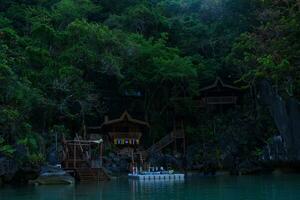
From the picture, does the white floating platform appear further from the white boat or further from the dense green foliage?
the dense green foliage

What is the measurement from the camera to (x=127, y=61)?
36281mm

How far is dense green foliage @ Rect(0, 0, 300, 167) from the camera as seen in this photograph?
31.0 meters

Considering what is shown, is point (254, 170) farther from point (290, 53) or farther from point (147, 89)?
point (290, 53)

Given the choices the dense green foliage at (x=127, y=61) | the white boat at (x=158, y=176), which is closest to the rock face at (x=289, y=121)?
the dense green foliage at (x=127, y=61)

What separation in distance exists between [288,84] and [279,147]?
310 inches

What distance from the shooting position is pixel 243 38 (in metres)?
27.1

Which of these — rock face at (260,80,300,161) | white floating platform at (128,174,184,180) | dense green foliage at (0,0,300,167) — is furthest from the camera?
dense green foliage at (0,0,300,167)

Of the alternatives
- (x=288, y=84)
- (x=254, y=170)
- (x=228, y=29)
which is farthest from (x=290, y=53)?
(x=228, y=29)

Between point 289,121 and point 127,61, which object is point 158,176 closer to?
point 289,121

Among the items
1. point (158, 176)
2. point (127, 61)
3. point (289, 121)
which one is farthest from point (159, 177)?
point (127, 61)

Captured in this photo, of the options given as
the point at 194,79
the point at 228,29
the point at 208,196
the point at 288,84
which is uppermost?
the point at 228,29

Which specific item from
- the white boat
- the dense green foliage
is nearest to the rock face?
the dense green foliage

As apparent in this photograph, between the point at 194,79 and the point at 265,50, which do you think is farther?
the point at 194,79

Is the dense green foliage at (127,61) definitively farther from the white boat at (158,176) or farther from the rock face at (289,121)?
the white boat at (158,176)
